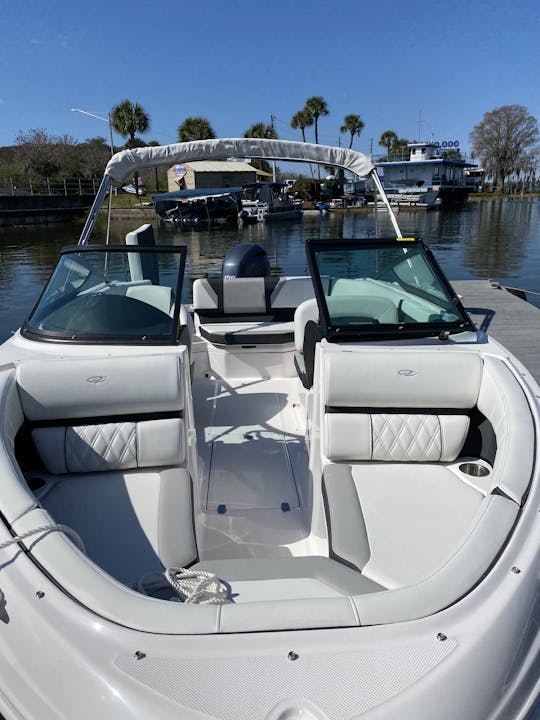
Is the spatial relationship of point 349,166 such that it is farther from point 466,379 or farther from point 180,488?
point 180,488

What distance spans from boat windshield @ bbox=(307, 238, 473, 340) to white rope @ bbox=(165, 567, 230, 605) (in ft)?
4.55

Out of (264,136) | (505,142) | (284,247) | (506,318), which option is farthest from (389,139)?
Answer: (506,318)

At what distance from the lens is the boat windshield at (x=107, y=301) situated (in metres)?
2.67

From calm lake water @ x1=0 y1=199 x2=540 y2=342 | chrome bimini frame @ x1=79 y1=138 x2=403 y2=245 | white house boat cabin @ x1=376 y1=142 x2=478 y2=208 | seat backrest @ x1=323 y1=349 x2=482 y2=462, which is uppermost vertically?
white house boat cabin @ x1=376 y1=142 x2=478 y2=208

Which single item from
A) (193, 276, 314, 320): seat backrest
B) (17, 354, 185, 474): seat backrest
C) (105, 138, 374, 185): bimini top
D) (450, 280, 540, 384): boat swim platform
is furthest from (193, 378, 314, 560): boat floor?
(450, 280, 540, 384): boat swim platform

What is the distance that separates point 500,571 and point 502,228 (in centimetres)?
3222

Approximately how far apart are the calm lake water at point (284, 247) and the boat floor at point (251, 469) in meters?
4.51

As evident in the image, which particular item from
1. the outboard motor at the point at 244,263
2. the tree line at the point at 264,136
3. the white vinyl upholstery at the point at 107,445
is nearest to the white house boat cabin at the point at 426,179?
the tree line at the point at 264,136

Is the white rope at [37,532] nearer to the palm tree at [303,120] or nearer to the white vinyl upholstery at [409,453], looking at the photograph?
the white vinyl upholstery at [409,453]

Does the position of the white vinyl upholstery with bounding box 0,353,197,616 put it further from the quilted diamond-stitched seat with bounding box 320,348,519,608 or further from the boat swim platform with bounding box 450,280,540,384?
the boat swim platform with bounding box 450,280,540,384

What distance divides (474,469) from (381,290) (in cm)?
114

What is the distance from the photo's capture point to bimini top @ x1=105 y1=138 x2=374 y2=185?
12.0 ft

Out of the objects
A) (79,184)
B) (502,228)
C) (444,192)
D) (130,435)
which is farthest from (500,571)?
(444,192)

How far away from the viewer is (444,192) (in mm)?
54812
